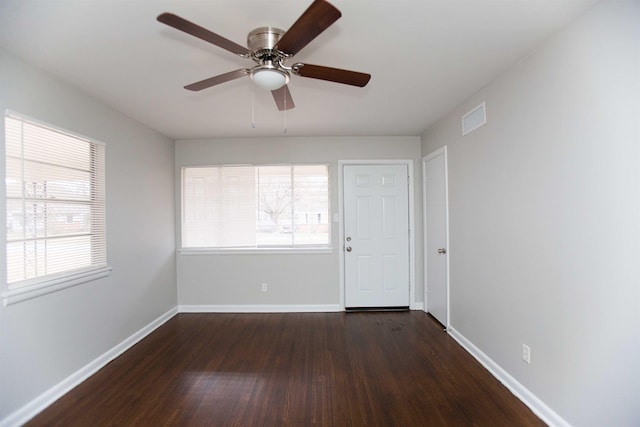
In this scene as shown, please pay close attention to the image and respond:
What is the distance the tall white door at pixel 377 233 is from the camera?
389 centimetres

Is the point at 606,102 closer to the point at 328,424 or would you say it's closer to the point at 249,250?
the point at 328,424

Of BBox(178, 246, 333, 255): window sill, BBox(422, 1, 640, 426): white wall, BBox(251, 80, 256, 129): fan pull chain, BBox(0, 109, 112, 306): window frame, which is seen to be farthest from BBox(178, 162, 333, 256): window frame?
BBox(422, 1, 640, 426): white wall

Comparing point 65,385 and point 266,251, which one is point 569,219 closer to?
point 266,251

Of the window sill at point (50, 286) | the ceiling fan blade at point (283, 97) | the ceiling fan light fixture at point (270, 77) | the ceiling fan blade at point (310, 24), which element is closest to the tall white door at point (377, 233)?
the ceiling fan blade at point (283, 97)

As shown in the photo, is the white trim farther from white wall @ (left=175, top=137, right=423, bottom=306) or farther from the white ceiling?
the white ceiling

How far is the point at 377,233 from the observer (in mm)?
3906

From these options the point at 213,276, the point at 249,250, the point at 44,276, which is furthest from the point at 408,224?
the point at 44,276

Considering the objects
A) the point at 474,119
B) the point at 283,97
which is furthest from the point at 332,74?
the point at 474,119

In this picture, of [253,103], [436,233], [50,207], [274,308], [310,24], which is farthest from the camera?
[274,308]

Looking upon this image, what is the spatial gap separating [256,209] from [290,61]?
2.25m

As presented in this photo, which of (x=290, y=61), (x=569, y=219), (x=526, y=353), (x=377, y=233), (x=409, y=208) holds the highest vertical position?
(x=290, y=61)

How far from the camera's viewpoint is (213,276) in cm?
390

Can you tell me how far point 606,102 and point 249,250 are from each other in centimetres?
363

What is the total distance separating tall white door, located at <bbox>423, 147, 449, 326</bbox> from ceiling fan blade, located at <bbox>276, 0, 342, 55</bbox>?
7.67ft
